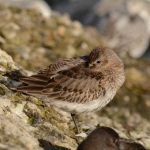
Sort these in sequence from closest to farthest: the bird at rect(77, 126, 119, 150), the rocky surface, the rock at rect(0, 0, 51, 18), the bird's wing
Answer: the bird at rect(77, 126, 119, 150)
the rocky surface
the bird's wing
the rock at rect(0, 0, 51, 18)

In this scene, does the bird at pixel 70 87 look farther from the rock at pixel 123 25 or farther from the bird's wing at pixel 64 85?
the rock at pixel 123 25

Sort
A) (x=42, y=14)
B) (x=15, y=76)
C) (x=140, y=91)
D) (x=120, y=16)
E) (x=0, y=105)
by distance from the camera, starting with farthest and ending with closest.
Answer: (x=120, y=16)
(x=42, y=14)
(x=140, y=91)
(x=15, y=76)
(x=0, y=105)

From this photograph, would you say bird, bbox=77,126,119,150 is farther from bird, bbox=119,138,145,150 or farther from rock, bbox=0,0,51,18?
rock, bbox=0,0,51,18

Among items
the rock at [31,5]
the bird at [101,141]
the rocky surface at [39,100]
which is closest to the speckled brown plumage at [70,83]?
the rocky surface at [39,100]

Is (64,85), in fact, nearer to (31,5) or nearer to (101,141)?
(101,141)

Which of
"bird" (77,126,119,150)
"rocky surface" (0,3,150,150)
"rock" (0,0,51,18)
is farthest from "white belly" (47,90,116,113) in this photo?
"rock" (0,0,51,18)

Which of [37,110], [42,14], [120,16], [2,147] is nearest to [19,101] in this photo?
[37,110]

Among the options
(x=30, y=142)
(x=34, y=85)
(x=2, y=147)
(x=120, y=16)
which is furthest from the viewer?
(x=120, y=16)

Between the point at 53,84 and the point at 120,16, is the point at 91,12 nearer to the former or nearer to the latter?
the point at 120,16
